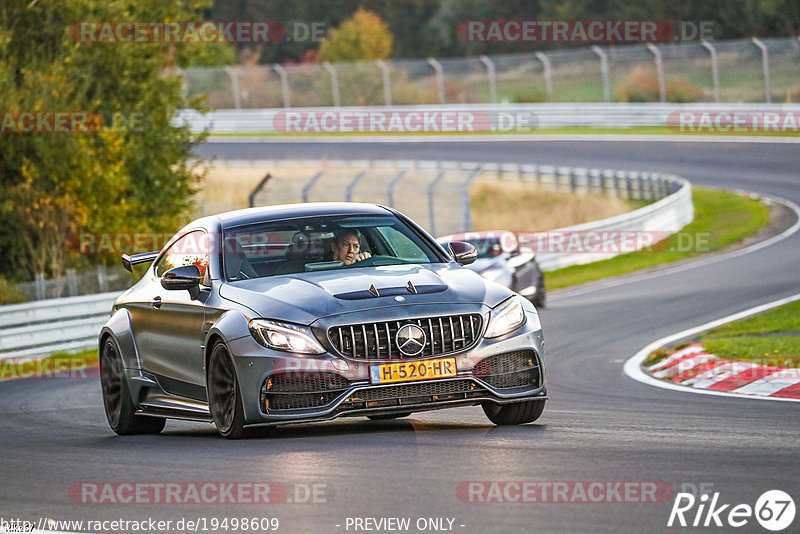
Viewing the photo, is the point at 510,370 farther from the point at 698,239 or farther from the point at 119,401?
the point at 698,239

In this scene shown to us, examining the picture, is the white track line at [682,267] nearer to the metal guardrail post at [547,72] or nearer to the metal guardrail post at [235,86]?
the metal guardrail post at [547,72]

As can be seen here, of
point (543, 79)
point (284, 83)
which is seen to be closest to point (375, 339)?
point (543, 79)

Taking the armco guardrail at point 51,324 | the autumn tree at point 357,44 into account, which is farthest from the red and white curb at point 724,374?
the autumn tree at point 357,44

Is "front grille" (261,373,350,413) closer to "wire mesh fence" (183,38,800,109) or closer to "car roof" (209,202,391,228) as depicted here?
"car roof" (209,202,391,228)

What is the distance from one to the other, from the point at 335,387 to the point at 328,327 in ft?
1.18

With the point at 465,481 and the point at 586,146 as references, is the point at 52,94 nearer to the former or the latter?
the point at 465,481

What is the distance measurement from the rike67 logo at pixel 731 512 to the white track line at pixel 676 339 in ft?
15.1

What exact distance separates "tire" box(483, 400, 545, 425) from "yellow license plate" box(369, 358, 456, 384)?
713 mm

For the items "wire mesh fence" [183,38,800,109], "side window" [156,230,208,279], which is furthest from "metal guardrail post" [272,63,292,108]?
"side window" [156,230,208,279]

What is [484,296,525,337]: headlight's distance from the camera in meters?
8.71

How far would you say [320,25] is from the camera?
84.9m

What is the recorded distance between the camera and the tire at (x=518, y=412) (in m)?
9.10

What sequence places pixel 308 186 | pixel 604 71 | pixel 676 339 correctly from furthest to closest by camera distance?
pixel 604 71, pixel 308 186, pixel 676 339

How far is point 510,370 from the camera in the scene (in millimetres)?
8781
